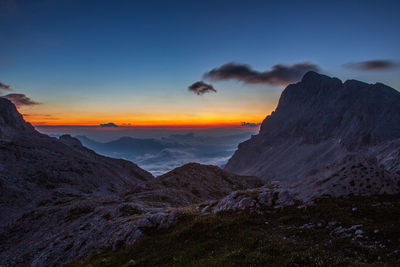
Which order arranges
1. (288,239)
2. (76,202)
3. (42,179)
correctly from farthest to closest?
(42,179) < (76,202) < (288,239)

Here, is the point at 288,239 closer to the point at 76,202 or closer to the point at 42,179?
the point at 76,202

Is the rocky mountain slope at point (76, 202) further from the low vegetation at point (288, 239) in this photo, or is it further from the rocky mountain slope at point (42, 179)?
the low vegetation at point (288, 239)

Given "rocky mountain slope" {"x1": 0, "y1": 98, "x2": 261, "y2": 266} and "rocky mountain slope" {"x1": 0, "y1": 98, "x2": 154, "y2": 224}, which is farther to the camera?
"rocky mountain slope" {"x1": 0, "y1": 98, "x2": 154, "y2": 224}

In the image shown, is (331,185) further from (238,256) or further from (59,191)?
(59,191)

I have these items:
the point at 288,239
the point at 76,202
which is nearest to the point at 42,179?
the point at 76,202

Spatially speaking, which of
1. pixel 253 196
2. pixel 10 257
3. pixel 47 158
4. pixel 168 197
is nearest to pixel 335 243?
pixel 253 196

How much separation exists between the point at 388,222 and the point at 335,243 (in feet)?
14.7

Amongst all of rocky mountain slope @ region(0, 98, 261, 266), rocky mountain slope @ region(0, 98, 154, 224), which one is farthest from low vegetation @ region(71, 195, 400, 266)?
rocky mountain slope @ region(0, 98, 154, 224)

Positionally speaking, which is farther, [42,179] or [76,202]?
[42,179]

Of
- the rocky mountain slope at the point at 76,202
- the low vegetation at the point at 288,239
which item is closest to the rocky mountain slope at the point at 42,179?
the rocky mountain slope at the point at 76,202

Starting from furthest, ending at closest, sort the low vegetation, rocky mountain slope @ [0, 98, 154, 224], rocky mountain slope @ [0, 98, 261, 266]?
1. rocky mountain slope @ [0, 98, 154, 224]
2. rocky mountain slope @ [0, 98, 261, 266]
3. the low vegetation

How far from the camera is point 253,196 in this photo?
2575 cm

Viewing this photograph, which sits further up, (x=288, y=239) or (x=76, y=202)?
(x=288, y=239)

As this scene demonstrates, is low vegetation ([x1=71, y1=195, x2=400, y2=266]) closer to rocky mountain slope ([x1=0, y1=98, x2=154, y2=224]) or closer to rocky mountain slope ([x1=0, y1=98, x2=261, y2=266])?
rocky mountain slope ([x1=0, y1=98, x2=261, y2=266])
